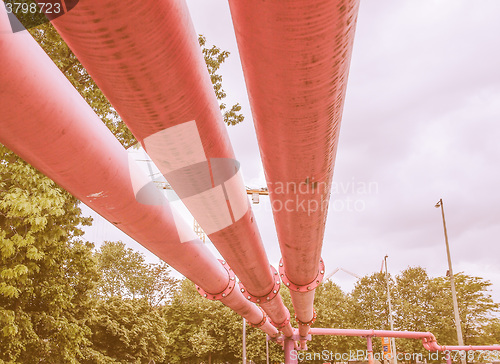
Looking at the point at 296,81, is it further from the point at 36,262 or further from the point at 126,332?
the point at 126,332

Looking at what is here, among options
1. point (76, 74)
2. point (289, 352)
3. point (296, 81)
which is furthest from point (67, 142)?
point (289, 352)

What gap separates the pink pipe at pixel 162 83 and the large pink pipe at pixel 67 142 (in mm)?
122

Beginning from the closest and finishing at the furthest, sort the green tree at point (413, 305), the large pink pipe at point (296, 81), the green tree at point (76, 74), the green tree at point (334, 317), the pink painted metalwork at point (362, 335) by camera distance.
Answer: the large pink pipe at point (296, 81) → the green tree at point (76, 74) → the pink painted metalwork at point (362, 335) → the green tree at point (334, 317) → the green tree at point (413, 305)

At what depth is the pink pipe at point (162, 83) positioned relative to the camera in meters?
0.93

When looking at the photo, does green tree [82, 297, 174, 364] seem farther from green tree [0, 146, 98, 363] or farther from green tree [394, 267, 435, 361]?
green tree [394, 267, 435, 361]

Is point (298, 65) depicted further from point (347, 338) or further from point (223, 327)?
point (347, 338)

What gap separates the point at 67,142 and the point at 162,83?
0.40 metres

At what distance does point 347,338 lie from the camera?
34.7 meters

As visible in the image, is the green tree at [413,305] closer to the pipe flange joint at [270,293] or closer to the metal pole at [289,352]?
the metal pole at [289,352]

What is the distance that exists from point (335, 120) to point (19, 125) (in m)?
1.02

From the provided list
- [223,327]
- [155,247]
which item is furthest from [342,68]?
[223,327]

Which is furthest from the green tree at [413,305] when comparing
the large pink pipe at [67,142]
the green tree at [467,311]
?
the large pink pipe at [67,142]

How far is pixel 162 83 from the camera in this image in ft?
3.66

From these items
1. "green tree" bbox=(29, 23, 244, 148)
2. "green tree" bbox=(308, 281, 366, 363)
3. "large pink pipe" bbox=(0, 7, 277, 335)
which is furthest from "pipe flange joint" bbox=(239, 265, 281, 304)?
"green tree" bbox=(308, 281, 366, 363)
